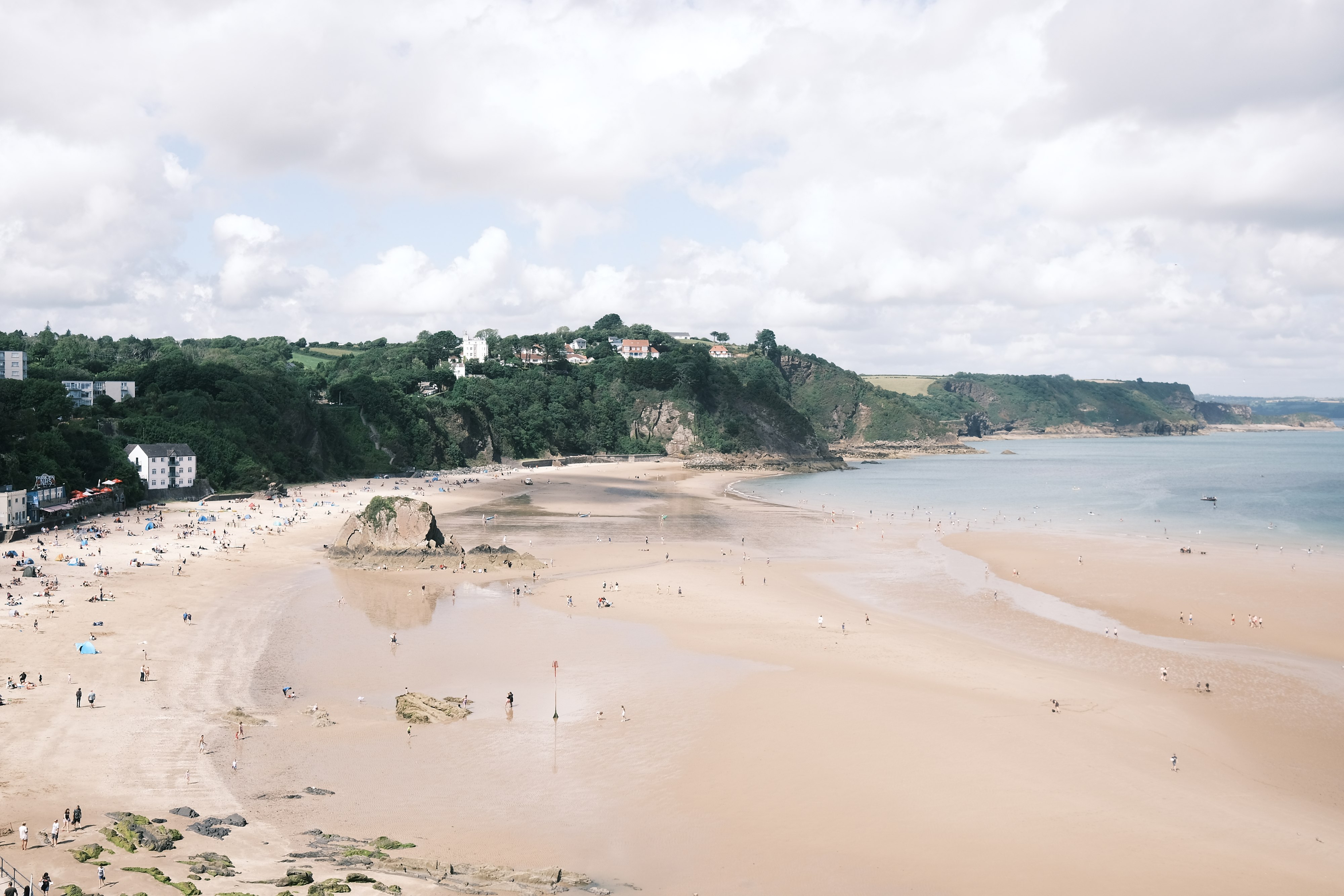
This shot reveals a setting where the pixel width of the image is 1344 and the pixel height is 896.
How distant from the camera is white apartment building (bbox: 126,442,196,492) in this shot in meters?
66.0

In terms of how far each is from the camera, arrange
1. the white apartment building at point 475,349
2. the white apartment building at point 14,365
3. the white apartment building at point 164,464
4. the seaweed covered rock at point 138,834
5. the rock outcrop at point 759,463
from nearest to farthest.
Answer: the seaweed covered rock at point 138,834, the white apartment building at point 164,464, the white apartment building at point 14,365, the rock outcrop at point 759,463, the white apartment building at point 475,349

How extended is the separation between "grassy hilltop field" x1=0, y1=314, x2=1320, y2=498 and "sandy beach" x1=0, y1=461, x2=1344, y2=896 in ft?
86.0

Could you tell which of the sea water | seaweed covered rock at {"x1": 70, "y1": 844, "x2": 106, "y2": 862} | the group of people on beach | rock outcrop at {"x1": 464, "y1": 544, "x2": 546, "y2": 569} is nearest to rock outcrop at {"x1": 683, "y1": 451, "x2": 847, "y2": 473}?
the sea water

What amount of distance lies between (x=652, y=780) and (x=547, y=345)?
15302 centimetres

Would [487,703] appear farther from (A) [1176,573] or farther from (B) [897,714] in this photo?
(A) [1176,573]

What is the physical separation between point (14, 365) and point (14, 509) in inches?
1745

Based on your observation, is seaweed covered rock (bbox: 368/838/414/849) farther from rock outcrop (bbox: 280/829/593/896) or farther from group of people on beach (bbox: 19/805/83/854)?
group of people on beach (bbox: 19/805/83/854)

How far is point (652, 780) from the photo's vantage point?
21094mm

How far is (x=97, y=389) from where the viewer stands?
274ft

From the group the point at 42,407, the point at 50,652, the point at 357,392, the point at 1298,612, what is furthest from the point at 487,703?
the point at 357,392

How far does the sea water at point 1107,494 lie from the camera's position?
66688 millimetres

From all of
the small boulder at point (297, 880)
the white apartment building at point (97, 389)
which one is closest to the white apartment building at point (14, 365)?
the white apartment building at point (97, 389)

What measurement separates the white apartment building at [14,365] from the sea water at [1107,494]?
7343 cm

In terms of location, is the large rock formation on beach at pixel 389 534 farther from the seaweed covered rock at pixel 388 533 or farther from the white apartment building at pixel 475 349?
the white apartment building at pixel 475 349
